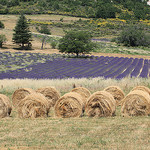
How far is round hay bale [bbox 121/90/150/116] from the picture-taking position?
12219mm

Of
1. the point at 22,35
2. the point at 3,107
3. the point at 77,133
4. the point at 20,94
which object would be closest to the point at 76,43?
the point at 22,35

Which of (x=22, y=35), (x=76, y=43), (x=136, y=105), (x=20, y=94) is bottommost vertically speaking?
(x=20, y=94)

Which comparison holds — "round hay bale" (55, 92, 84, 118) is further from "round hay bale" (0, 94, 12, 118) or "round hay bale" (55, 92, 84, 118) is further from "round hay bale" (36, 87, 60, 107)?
"round hay bale" (36, 87, 60, 107)

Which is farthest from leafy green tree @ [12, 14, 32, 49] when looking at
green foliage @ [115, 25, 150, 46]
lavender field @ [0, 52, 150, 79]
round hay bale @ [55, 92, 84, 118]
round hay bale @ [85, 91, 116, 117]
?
round hay bale @ [85, 91, 116, 117]

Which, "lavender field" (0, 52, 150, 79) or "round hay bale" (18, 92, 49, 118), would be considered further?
Answer: "lavender field" (0, 52, 150, 79)

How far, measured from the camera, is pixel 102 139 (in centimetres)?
876

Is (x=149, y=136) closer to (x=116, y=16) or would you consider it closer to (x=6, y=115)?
(x=6, y=115)

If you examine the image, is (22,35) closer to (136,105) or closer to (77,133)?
(136,105)

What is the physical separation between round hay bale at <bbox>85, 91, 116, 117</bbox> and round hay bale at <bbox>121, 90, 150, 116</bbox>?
0.55 m

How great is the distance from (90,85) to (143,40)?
53.2 metres

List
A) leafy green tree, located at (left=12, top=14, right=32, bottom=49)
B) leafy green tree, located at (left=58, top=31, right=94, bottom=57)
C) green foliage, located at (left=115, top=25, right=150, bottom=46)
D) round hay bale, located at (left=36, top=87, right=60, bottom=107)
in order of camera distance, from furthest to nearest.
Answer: green foliage, located at (left=115, top=25, right=150, bottom=46) → leafy green tree, located at (left=12, top=14, right=32, bottom=49) → leafy green tree, located at (left=58, top=31, right=94, bottom=57) → round hay bale, located at (left=36, top=87, right=60, bottom=107)

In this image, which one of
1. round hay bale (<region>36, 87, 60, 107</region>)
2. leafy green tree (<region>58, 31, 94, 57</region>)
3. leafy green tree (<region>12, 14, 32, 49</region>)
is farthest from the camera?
leafy green tree (<region>12, 14, 32, 49</region>)

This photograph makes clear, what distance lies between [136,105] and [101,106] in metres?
1.45

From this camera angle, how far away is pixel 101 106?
12.3m
